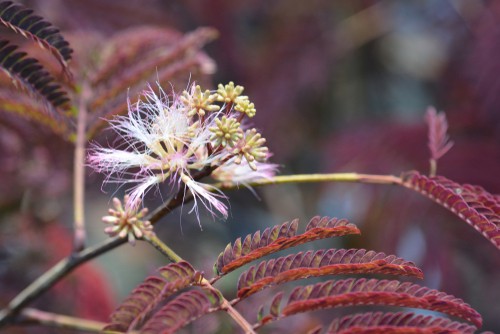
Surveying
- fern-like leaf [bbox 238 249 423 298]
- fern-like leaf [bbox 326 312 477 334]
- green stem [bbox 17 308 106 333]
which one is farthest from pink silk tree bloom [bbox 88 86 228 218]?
green stem [bbox 17 308 106 333]

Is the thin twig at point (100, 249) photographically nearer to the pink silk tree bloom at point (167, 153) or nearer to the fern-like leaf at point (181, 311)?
the pink silk tree bloom at point (167, 153)

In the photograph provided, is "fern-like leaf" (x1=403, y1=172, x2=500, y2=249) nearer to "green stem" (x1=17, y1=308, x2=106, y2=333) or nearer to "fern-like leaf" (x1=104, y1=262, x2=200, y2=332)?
"fern-like leaf" (x1=104, y1=262, x2=200, y2=332)

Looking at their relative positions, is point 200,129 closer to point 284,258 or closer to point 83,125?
point 284,258

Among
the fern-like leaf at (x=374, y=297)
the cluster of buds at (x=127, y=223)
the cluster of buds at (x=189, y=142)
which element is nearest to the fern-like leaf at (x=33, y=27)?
the cluster of buds at (x=189, y=142)

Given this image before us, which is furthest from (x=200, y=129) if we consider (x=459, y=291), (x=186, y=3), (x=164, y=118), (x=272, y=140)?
(x=186, y=3)

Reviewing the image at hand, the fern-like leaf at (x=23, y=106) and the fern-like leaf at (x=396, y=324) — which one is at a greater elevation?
the fern-like leaf at (x=23, y=106)

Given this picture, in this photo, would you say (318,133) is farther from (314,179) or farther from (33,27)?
(33,27)

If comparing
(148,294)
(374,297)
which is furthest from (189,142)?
(374,297)
